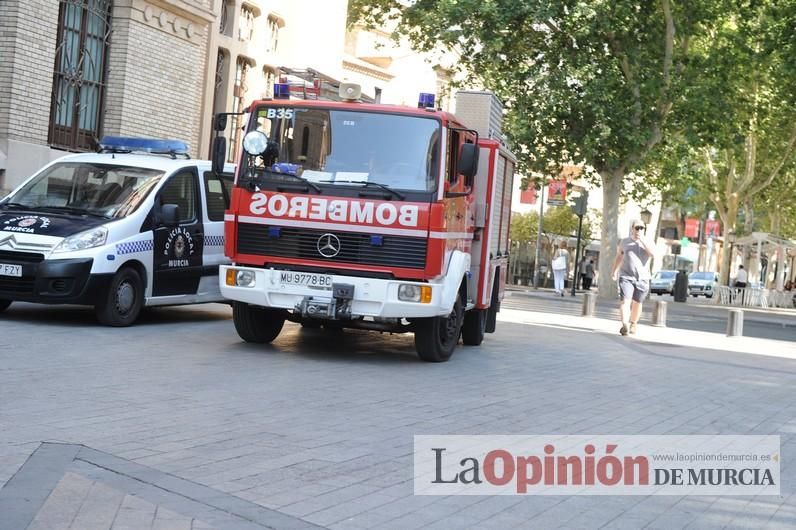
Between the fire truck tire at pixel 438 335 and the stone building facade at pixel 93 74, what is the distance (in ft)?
30.0

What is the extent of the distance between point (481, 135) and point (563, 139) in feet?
77.7

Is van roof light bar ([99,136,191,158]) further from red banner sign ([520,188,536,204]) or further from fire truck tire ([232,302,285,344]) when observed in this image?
red banner sign ([520,188,536,204])

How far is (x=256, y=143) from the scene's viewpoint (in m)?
11.7

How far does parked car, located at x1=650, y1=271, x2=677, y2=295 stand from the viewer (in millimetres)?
62844

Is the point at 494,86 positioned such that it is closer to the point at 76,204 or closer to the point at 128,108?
the point at 128,108

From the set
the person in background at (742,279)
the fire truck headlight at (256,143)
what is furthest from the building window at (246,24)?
the person in background at (742,279)

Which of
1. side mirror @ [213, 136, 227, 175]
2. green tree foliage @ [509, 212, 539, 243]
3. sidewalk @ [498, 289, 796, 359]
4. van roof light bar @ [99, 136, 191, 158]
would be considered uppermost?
green tree foliage @ [509, 212, 539, 243]

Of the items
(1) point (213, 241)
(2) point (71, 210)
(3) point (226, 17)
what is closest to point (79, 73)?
(3) point (226, 17)

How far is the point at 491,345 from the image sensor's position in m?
15.5

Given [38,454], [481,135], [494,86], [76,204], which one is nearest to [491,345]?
[481,135]

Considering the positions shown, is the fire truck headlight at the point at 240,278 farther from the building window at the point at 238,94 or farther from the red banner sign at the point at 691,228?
the red banner sign at the point at 691,228

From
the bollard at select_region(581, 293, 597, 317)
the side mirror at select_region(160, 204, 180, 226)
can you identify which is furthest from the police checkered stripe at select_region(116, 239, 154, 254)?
the bollard at select_region(581, 293, 597, 317)

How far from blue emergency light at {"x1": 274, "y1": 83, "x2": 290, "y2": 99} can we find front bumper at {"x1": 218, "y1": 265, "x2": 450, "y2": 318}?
1869 mm

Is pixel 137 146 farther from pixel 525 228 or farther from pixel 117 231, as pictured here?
pixel 525 228
